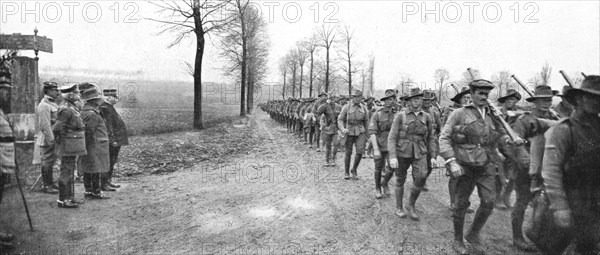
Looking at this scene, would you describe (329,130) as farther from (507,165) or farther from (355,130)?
(507,165)

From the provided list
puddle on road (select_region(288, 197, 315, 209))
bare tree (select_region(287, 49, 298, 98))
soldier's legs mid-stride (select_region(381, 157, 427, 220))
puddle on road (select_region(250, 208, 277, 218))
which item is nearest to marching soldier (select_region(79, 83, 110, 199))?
puddle on road (select_region(250, 208, 277, 218))

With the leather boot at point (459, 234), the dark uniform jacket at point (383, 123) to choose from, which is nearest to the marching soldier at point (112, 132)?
the dark uniform jacket at point (383, 123)

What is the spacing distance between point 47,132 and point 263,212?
4.15 meters

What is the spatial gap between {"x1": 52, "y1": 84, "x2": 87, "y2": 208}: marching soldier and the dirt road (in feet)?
0.88

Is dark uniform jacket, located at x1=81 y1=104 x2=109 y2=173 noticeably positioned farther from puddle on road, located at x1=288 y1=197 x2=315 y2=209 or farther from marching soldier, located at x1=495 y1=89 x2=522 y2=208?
marching soldier, located at x1=495 y1=89 x2=522 y2=208

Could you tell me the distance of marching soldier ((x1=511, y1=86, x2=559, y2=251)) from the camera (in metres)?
4.77

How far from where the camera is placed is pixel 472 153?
4340 millimetres

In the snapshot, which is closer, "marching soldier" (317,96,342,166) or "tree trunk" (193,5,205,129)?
"marching soldier" (317,96,342,166)

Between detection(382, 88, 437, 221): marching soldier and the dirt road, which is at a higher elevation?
detection(382, 88, 437, 221): marching soldier

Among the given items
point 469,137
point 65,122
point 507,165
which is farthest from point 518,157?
point 65,122

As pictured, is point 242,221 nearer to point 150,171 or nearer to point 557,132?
point 557,132

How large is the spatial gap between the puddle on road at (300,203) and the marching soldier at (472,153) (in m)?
2.45

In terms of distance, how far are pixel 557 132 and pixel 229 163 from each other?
860 cm

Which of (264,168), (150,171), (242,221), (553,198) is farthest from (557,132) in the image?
(150,171)
